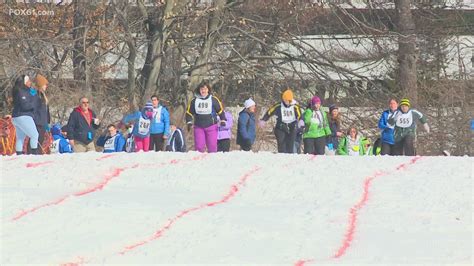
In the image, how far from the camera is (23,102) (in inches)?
588

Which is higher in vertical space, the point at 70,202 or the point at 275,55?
the point at 275,55

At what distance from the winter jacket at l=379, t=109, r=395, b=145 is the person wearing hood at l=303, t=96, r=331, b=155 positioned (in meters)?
0.96

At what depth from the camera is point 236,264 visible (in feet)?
24.5

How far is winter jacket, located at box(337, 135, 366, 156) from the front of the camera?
61.6ft

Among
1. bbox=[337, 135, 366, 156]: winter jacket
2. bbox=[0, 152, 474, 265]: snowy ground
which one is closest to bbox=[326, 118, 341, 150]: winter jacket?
bbox=[337, 135, 366, 156]: winter jacket

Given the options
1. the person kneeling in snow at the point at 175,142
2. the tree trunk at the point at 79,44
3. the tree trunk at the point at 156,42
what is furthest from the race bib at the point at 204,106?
the tree trunk at the point at 79,44

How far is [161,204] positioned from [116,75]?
19569 millimetres

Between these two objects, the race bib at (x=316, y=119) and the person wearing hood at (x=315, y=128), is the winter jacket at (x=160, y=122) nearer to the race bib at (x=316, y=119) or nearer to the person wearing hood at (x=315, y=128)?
the person wearing hood at (x=315, y=128)

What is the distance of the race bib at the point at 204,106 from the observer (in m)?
15.9

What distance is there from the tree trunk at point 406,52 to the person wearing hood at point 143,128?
12350 mm

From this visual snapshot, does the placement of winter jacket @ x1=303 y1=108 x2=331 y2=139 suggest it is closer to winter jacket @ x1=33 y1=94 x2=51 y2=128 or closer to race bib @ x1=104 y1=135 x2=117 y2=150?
race bib @ x1=104 y1=135 x2=117 y2=150

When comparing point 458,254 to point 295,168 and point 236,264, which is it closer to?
point 236,264

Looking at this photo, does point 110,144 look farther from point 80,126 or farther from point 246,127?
point 246,127

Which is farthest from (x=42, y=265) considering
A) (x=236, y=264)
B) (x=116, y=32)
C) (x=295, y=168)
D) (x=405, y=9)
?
(x=405, y=9)
